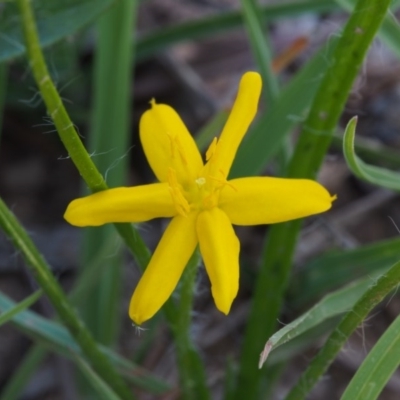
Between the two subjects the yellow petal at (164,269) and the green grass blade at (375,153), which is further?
the green grass blade at (375,153)

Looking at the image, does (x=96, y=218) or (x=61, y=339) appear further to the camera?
(x=61, y=339)

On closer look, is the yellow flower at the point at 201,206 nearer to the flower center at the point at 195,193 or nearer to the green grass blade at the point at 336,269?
the flower center at the point at 195,193

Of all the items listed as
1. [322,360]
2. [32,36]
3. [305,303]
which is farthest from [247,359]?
[32,36]

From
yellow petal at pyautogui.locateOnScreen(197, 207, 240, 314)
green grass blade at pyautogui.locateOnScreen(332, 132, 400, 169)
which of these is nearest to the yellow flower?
yellow petal at pyautogui.locateOnScreen(197, 207, 240, 314)

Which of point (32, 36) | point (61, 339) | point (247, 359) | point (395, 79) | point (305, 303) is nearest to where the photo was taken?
point (32, 36)

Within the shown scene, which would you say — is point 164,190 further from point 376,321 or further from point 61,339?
point 376,321

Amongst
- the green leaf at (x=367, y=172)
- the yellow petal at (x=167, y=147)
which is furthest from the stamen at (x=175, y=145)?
the green leaf at (x=367, y=172)
